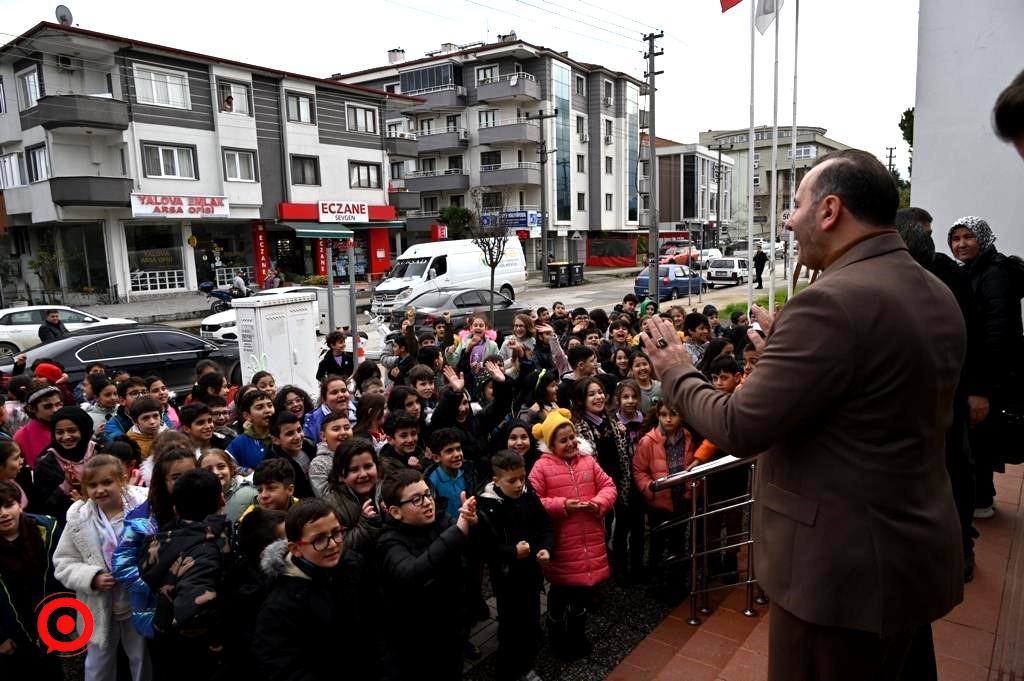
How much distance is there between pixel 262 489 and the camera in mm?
3516

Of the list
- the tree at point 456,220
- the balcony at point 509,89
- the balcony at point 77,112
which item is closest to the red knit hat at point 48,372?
the balcony at point 77,112

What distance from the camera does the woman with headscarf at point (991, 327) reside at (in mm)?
3547

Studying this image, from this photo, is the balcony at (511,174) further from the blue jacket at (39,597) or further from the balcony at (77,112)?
the blue jacket at (39,597)

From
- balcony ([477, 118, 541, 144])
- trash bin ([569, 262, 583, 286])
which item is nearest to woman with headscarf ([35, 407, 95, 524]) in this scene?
trash bin ([569, 262, 583, 286])

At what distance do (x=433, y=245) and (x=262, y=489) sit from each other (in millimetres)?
23454

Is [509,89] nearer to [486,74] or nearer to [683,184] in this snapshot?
[486,74]

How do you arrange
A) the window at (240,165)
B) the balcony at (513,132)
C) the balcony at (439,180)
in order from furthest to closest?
the balcony at (439,180)
the balcony at (513,132)
the window at (240,165)

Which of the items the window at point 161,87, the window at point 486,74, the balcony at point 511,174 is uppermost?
the window at point 486,74

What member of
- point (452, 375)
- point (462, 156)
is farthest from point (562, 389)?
point (462, 156)

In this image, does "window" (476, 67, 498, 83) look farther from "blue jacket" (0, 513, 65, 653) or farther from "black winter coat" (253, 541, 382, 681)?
"black winter coat" (253, 541, 382, 681)

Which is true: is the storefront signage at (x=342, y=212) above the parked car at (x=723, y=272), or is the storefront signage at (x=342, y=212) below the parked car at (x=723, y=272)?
above

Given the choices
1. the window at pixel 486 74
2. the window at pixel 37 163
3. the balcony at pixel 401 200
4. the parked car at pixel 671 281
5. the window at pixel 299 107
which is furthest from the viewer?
the window at pixel 486 74

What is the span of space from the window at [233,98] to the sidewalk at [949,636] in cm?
3124

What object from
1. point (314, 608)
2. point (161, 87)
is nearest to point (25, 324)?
point (161, 87)
